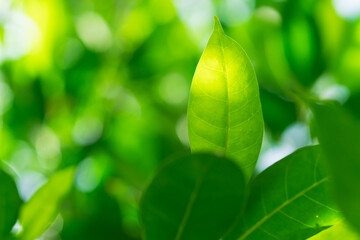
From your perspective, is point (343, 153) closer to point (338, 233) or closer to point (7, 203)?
point (338, 233)

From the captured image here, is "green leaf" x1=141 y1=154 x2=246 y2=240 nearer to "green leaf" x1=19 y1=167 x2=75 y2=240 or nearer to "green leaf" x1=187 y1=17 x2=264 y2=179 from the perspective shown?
"green leaf" x1=187 y1=17 x2=264 y2=179

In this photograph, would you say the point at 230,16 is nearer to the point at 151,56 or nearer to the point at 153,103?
the point at 151,56

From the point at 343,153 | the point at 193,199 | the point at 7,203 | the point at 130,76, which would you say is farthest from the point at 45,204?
the point at 130,76

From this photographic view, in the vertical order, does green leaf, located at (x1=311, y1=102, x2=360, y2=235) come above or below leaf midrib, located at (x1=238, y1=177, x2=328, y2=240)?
above

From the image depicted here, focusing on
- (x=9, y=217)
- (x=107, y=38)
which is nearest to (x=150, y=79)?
(x=107, y=38)

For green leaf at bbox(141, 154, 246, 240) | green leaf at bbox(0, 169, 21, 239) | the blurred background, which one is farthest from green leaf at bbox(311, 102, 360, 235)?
the blurred background

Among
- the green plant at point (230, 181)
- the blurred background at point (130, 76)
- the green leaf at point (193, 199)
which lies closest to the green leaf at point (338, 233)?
the green plant at point (230, 181)

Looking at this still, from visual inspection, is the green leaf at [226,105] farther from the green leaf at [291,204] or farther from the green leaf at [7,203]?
the green leaf at [7,203]
